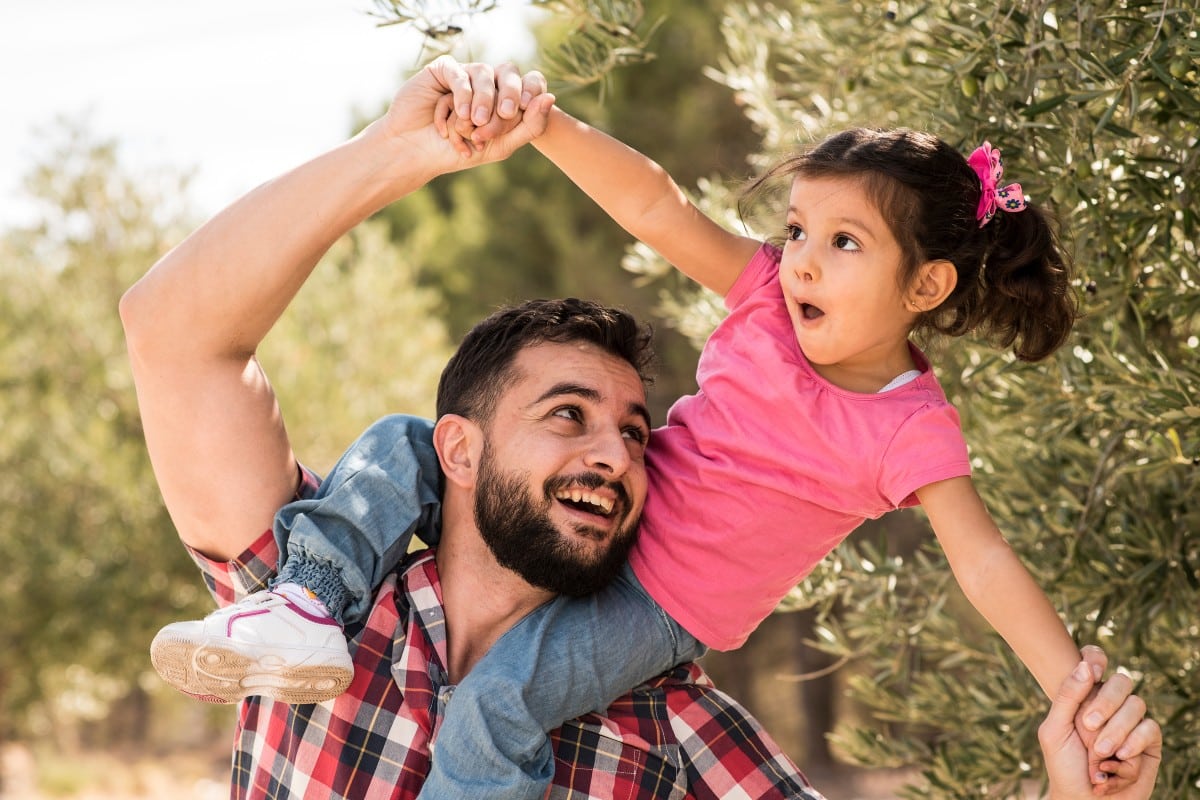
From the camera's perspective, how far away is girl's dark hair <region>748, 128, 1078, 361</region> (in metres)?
2.56

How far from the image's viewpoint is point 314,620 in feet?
8.32

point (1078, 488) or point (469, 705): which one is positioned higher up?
point (1078, 488)

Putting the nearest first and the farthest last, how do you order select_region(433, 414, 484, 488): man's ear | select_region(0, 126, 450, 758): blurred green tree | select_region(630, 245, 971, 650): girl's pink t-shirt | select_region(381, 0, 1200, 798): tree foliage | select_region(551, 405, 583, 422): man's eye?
select_region(630, 245, 971, 650): girl's pink t-shirt → select_region(381, 0, 1200, 798): tree foliage → select_region(551, 405, 583, 422): man's eye → select_region(433, 414, 484, 488): man's ear → select_region(0, 126, 450, 758): blurred green tree

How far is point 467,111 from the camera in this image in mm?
2674

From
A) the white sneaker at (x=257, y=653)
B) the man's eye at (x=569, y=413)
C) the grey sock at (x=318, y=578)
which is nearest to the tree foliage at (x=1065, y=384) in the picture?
the man's eye at (x=569, y=413)

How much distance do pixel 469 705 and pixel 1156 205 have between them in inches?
68.5

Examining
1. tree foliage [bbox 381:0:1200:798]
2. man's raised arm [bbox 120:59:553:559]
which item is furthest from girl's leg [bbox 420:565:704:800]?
tree foliage [bbox 381:0:1200:798]

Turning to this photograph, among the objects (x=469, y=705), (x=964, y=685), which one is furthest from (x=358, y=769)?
(x=964, y=685)

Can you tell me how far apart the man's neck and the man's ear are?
130 mm

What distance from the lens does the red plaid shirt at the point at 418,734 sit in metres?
2.74

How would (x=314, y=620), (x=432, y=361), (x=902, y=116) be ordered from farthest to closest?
(x=432, y=361), (x=902, y=116), (x=314, y=620)

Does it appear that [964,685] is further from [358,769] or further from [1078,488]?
[358,769]

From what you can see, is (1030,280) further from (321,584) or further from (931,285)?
(321,584)

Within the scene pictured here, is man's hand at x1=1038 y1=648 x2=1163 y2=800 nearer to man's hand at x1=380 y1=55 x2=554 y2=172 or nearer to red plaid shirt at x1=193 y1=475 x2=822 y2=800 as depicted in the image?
red plaid shirt at x1=193 y1=475 x2=822 y2=800
